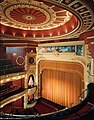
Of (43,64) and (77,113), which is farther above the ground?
(43,64)

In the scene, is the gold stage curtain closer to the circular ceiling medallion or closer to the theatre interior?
the theatre interior

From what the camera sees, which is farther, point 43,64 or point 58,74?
point 43,64

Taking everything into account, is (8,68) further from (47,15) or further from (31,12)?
(47,15)

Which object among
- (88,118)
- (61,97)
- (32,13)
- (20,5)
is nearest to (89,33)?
(32,13)

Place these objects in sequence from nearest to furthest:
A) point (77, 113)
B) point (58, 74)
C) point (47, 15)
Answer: point (77, 113), point (47, 15), point (58, 74)

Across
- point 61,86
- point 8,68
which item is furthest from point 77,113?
point 8,68

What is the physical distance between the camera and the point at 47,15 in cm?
732

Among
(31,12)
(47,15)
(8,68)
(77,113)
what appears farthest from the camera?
(8,68)

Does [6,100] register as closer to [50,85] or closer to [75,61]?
[50,85]

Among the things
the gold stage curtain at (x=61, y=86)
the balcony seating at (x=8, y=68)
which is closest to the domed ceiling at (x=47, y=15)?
the balcony seating at (x=8, y=68)

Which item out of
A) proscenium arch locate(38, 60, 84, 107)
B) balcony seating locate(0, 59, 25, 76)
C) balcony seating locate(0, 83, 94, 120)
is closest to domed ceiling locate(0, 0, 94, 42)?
balcony seating locate(0, 59, 25, 76)

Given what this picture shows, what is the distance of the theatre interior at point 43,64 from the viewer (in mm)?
8344

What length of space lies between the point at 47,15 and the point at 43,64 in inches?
291

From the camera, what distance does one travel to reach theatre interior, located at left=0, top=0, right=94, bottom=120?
8.34 m
